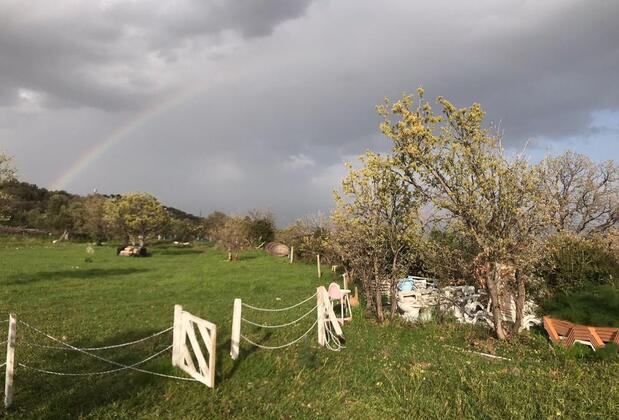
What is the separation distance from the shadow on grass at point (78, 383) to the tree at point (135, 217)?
49114mm

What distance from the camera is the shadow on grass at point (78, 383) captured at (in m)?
7.34

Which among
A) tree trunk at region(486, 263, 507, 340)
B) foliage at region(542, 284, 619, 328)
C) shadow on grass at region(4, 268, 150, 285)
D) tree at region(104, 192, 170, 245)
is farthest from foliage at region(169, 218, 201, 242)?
foliage at region(542, 284, 619, 328)

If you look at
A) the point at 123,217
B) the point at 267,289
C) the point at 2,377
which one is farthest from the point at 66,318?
the point at 123,217

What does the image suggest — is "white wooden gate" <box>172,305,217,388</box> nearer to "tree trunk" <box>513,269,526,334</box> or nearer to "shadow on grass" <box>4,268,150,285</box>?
"tree trunk" <box>513,269,526,334</box>

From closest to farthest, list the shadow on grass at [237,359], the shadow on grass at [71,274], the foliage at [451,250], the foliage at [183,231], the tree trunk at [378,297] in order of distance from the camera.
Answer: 1. the shadow on grass at [237,359]
2. the foliage at [451,250]
3. the tree trunk at [378,297]
4. the shadow on grass at [71,274]
5. the foliage at [183,231]

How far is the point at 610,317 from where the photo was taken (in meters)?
11.1

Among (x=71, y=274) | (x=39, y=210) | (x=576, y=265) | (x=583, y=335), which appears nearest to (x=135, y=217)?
(x=71, y=274)

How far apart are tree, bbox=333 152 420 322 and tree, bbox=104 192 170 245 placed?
1841 inches

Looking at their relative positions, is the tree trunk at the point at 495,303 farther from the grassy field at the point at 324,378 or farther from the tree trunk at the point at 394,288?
the tree trunk at the point at 394,288

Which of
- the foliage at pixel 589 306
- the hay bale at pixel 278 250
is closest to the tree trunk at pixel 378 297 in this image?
the foliage at pixel 589 306

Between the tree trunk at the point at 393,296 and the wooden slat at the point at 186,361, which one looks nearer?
the wooden slat at the point at 186,361

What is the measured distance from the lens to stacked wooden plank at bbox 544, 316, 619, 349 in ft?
33.2

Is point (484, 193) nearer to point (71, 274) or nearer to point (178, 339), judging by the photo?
point (178, 339)

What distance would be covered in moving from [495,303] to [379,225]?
15.5 ft
